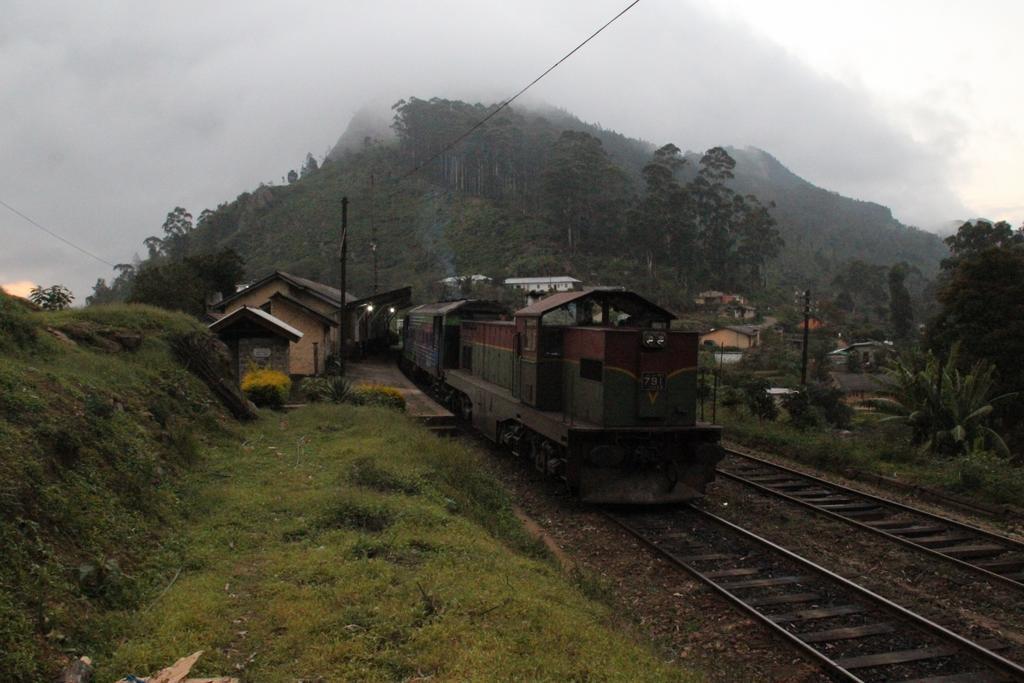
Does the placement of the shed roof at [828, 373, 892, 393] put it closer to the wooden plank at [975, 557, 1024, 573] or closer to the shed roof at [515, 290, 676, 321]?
the shed roof at [515, 290, 676, 321]

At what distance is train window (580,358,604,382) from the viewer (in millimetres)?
11271

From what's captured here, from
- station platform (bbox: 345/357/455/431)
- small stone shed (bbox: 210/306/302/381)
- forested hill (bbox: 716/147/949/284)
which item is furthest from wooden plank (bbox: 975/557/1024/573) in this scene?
forested hill (bbox: 716/147/949/284)

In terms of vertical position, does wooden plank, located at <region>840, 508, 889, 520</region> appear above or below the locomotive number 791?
below

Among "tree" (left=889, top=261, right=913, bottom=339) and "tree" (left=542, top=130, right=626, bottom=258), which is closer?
"tree" (left=889, top=261, right=913, bottom=339)

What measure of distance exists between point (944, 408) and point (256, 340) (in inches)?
776

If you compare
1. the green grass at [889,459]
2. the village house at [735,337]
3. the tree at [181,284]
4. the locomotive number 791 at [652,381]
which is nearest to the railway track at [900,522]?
the green grass at [889,459]

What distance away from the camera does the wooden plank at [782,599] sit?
25.5ft

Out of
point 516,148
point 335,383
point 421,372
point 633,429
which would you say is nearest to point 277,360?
Answer: point 335,383

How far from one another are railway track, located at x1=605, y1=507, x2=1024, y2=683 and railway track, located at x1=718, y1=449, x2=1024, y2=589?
2.04m

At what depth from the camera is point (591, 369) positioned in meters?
11.6

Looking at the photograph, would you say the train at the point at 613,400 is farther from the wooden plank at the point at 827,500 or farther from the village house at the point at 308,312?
the village house at the point at 308,312

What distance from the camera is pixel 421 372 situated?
2767 centimetres

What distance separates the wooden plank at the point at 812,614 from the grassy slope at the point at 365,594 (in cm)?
188

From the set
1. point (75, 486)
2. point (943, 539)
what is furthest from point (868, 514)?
point (75, 486)
